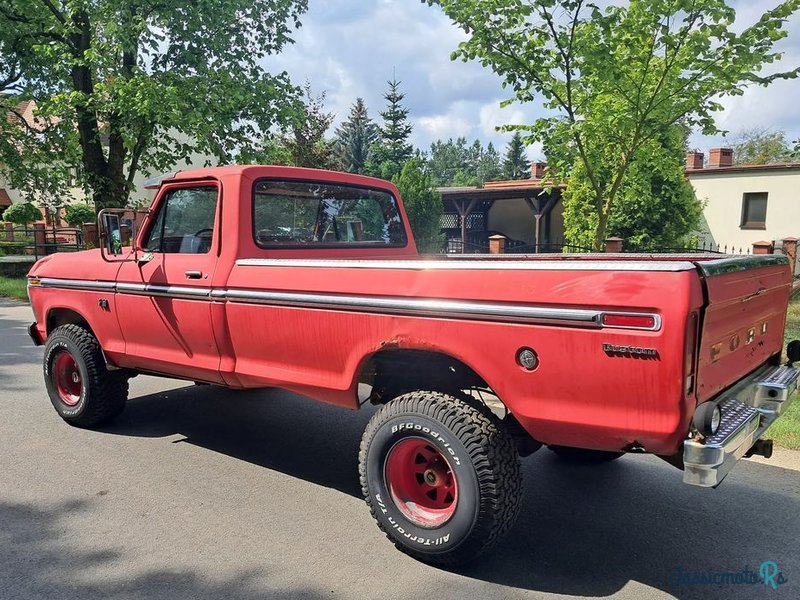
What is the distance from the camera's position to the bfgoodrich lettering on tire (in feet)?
9.60

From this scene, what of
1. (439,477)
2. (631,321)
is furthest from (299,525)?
(631,321)

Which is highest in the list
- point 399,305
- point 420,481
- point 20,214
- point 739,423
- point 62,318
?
point 20,214

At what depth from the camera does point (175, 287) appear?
4211mm

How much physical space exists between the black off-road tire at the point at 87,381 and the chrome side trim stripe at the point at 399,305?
698 millimetres

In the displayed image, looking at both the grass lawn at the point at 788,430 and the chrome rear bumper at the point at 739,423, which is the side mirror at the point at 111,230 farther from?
the grass lawn at the point at 788,430

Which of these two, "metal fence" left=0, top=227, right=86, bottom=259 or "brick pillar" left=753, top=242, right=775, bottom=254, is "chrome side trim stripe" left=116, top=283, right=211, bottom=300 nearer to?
"brick pillar" left=753, top=242, right=775, bottom=254

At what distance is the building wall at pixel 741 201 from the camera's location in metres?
20.4

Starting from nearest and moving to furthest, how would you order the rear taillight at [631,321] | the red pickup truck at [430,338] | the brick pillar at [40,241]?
the rear taillight at [631,321] < the red pickup truck at [430,338] < the brick pillar at [40,241]

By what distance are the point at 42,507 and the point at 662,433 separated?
3477 millimetres

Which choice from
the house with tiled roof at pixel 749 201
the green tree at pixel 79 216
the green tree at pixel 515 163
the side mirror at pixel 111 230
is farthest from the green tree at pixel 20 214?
the green tree at pixel 515 163

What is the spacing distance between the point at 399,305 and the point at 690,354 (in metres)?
1.35

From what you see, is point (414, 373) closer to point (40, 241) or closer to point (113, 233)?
point (113, 233)

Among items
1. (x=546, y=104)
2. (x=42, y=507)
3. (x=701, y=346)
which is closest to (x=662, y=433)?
(x=701, y=346)

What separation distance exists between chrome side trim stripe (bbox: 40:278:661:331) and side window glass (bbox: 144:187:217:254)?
0.32 meters
